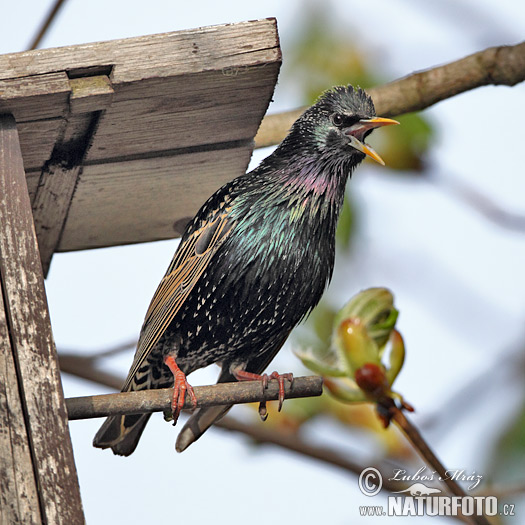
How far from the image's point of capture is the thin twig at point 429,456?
2100mm

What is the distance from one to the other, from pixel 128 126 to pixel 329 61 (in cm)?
139

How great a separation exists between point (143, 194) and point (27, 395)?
3.86 feet

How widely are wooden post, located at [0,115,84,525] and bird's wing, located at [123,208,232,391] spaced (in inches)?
26.2

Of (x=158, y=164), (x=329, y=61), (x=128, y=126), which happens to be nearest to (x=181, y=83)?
(x=128, y=126)

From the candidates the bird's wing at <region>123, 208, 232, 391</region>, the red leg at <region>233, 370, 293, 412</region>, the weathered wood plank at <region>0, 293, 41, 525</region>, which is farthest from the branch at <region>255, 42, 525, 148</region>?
the weathered wood plank at <region>0, 293, 41, 525</region>

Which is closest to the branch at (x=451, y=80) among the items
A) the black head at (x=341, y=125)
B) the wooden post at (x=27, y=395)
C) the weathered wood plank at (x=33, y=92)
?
the black head at (x=341, y=125)

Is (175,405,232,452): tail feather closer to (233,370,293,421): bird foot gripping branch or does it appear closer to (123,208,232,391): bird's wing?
(233,370,293,421): bird foot gripping branch

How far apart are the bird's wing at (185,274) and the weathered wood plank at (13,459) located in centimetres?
76

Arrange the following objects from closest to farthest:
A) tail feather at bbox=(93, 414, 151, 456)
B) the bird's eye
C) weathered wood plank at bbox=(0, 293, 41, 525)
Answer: weathered wood plank at bbox=(0, 293, 41, 525) < the bird's eye < tail feather at bbox=(93, 414, 151, 456)

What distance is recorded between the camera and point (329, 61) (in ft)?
12.7

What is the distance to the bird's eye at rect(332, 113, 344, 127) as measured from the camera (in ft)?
9.75

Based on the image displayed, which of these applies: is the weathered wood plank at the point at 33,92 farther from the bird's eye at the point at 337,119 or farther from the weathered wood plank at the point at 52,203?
the bird's eye at the point at 337,119

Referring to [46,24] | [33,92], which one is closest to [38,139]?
[33,92]

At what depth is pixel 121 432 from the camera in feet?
10.3
